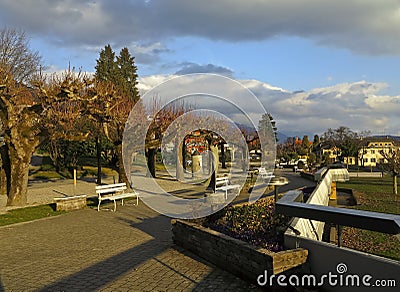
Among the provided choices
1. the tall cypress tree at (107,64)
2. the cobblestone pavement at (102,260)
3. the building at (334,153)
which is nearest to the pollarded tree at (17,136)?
the cobblestone pavement at (102,260)

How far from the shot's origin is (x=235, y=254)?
520 cm

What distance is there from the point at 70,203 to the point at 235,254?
8.64 m

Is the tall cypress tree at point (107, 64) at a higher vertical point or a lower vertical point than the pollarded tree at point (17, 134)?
higher

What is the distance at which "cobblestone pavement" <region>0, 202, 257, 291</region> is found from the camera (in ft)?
16.5

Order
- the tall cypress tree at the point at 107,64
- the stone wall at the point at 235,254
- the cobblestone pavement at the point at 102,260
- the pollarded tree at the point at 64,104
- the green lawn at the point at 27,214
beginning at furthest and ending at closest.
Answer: the tall cypress tree at the point at 107,64 → the pollarded tree at the point at 64,104 → the green lawn at the point at 27,214 → the cobblestone pavement at the point at 102,260 → the stone wall at the point at 235,254

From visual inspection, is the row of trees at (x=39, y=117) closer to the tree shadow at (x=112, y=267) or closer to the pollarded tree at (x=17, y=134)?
the pollarded tree at (x=17, y=134)

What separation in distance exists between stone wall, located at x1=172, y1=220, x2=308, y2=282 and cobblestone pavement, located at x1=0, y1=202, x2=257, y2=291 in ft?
0.45

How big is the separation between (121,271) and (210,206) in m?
2.89

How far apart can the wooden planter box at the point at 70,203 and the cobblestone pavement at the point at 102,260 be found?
6.55ft

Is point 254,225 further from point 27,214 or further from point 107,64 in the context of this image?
point 107,64

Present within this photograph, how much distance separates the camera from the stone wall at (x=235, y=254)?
178 inches

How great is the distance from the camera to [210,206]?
8.02m

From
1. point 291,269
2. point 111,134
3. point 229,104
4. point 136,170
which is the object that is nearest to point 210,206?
point 229,104

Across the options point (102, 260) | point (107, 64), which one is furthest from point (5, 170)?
point (107, 64)
